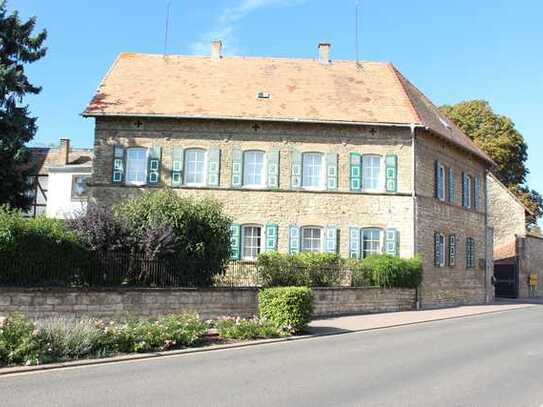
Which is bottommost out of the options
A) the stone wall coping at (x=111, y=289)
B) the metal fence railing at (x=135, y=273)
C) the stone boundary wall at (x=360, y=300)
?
the stone boundary wall at (x=360, y=300)

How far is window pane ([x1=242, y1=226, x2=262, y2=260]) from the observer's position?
25.0 m

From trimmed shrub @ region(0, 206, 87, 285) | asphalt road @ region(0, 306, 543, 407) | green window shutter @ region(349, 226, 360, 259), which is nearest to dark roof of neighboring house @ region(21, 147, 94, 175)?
green window shutter @ region(349, 226, 360, 259)

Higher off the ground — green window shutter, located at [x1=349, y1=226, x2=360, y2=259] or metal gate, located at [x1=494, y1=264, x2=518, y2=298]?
green window shutter, located at [x1=349, y1=226, x2=360, y2=259]

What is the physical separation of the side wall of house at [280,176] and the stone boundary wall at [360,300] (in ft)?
8.66

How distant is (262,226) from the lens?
→ 2514 centimetres

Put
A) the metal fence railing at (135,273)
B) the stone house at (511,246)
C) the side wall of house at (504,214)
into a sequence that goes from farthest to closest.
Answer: the side wall of house at (504,214) → the stone house at (511,246) → the metal fence railing at (135,273)

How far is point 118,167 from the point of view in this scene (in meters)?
25.0

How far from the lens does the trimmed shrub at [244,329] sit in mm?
13352

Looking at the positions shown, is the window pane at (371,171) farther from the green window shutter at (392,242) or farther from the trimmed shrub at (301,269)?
the trimmed shrub at (301,269)

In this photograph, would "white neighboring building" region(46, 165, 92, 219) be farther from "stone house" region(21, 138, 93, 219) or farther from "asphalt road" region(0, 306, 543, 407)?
"asphalt road" region(0, 306, 543, 407)

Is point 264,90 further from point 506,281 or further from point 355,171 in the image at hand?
point 506,281

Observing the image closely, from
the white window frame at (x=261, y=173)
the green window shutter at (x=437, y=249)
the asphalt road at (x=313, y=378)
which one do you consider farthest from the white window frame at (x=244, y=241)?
the asphalt road at (x=313, y=378)

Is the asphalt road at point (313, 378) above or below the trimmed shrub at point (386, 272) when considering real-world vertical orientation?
below

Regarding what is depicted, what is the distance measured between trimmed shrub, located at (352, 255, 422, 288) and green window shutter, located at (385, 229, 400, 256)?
5.07 feet
